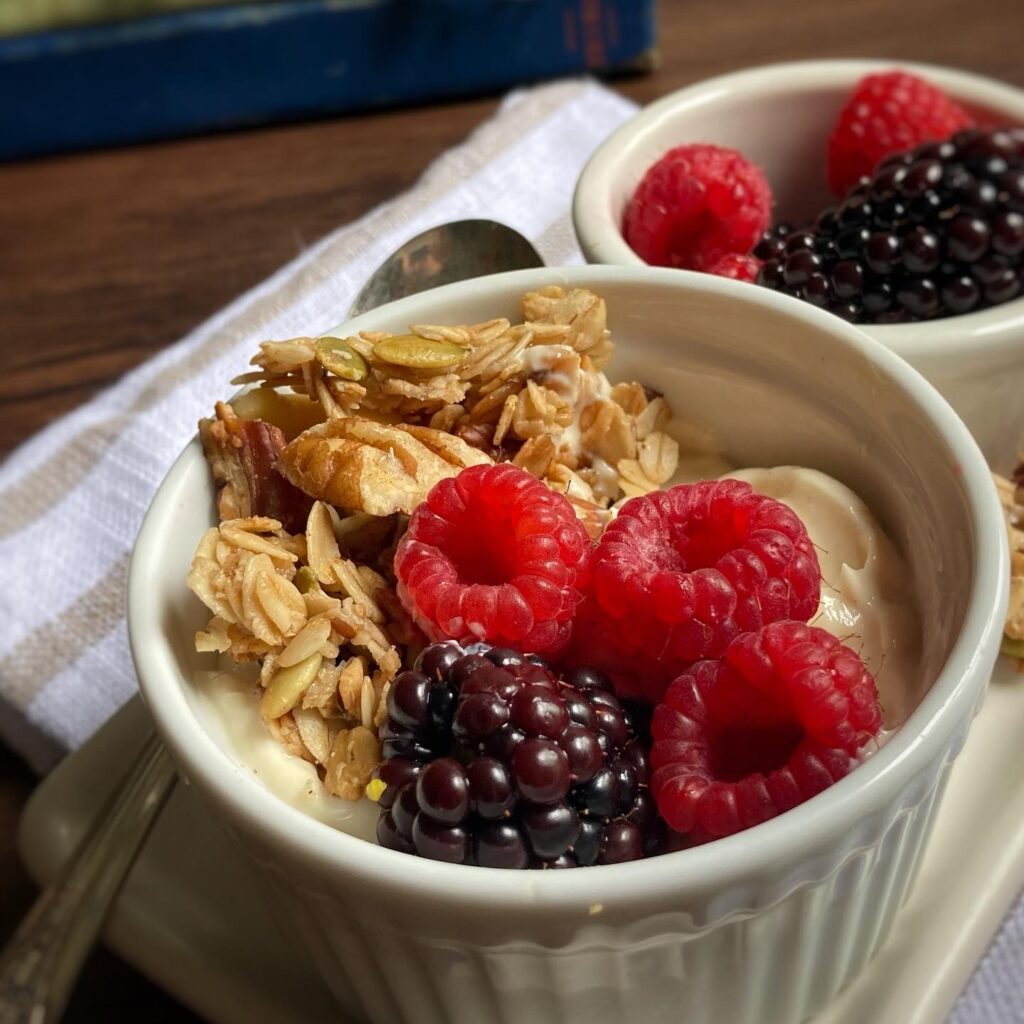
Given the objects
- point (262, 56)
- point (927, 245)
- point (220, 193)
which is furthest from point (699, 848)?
point (262, 56)

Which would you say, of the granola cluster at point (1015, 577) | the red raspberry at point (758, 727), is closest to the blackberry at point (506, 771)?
the red raspberry at point (758, 727)

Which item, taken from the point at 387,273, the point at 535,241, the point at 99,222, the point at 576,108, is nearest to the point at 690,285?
the point at 387,273

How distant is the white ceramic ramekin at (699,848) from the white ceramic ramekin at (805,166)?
11 centimetres

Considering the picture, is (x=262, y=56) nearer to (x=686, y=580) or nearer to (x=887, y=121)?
(x=887, y=121)

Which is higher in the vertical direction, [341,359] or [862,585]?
[341,359]

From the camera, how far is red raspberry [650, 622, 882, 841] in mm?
520

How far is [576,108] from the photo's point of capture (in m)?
1.38

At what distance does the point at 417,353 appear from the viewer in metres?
0.70

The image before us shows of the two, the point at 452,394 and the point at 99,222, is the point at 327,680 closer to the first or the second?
the point at 452,394

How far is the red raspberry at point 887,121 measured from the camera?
97 cm

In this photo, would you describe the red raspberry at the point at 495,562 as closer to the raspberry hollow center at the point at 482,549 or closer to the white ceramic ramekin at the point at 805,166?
the raspberry hollow center at the point at 482,549

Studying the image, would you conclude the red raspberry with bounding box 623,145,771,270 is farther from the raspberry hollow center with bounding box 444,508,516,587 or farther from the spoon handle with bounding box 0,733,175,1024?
the spoon handle with bounding box 0,733,175,1024

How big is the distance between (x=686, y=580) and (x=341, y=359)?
235 mm

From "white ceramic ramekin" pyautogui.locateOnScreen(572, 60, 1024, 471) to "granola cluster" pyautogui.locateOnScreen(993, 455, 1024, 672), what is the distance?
7 centimetres
